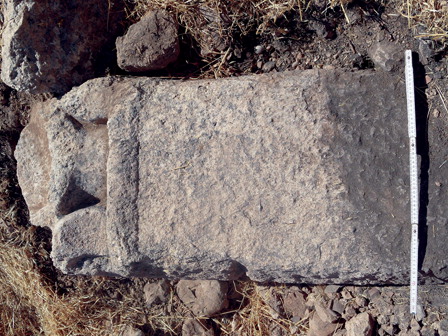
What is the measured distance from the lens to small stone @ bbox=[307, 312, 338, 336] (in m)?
2.61

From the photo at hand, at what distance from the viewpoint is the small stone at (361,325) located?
248cm

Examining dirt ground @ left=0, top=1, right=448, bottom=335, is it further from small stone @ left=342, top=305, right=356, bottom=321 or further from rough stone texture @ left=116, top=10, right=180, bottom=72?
rough stone texture @ left=116, top=10, right=180, bottom=72

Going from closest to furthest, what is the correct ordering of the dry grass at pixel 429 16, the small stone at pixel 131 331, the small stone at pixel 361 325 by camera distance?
the dry grass at pixel 429 16 < the small stone at pixel 361 325 < the small stone at pixel 131 331

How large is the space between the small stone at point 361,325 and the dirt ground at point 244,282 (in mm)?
46

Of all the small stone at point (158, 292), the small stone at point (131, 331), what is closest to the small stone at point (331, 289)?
the small stone at point (158, 292)

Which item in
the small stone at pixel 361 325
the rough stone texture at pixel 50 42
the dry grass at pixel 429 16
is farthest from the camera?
the rough stone texture at pixel 50 42

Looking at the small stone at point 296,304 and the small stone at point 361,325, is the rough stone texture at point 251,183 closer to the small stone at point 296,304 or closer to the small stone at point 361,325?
the small stone at point 361,325

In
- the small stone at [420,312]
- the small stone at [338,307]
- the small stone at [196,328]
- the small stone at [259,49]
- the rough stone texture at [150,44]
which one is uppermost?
the rough stone texture at [150,44]

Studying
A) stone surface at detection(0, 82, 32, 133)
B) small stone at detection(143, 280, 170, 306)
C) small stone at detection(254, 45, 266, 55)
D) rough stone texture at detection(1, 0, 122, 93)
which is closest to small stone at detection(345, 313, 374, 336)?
small stone at detection(143, 280, 170, 306)

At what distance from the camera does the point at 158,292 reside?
2984 mm

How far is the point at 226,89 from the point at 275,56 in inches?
22.9

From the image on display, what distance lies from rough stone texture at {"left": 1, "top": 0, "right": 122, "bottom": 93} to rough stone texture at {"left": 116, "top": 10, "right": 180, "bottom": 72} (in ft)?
0.69

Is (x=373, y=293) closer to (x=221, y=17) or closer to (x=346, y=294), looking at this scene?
(x=346, y=294)

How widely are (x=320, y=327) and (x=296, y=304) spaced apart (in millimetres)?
195
